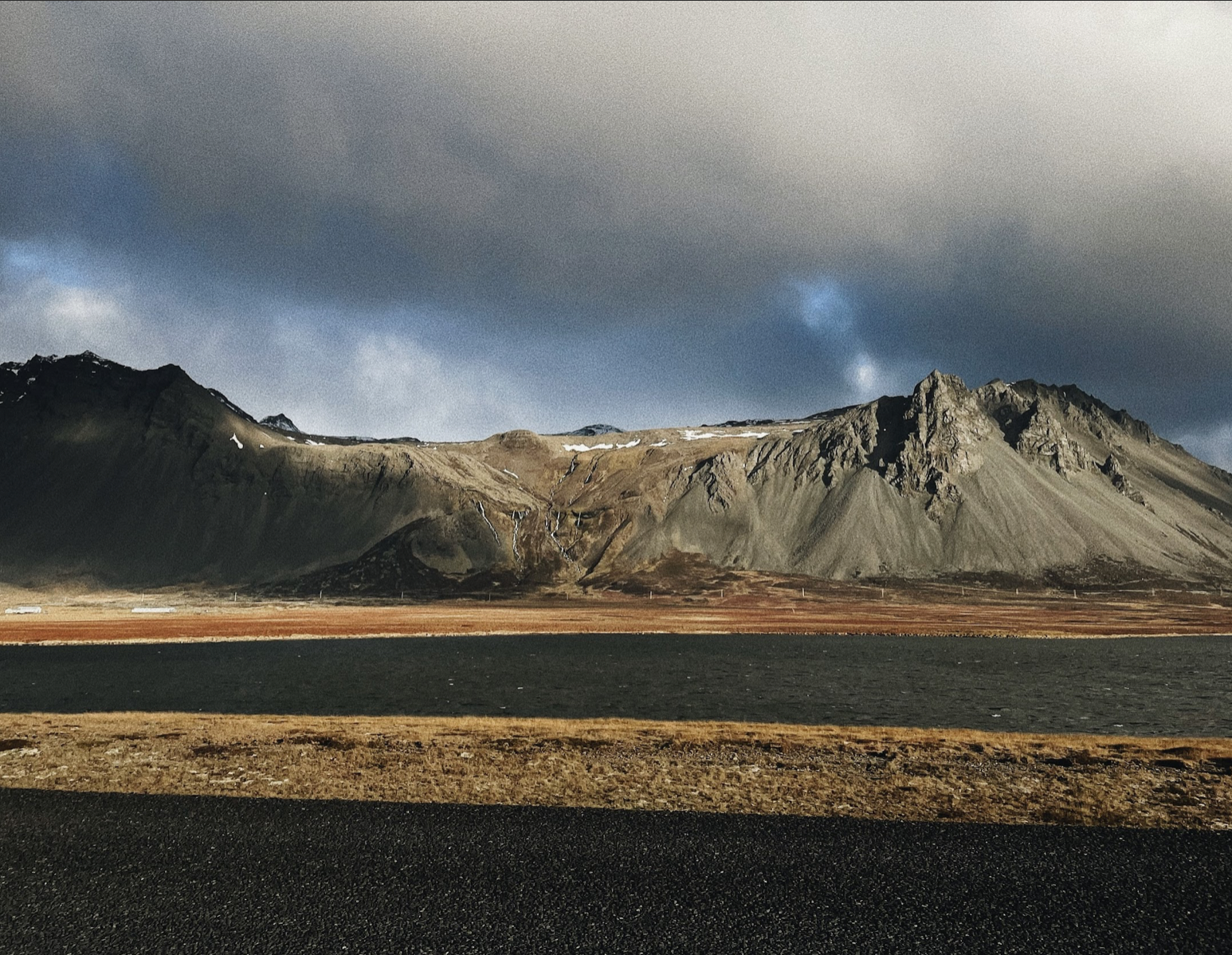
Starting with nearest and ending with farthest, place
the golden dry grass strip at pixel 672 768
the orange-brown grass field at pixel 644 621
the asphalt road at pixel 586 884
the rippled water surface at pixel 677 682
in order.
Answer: the asphalt road at pixel 586 884
the golden dry grass strip at pixel 672 768
the rippled water surface at pixel 677 682
the orange-brown grass field at pixel 644 621

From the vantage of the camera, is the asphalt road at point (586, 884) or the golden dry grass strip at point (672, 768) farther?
the golden dry grass strip at point (672, 768)

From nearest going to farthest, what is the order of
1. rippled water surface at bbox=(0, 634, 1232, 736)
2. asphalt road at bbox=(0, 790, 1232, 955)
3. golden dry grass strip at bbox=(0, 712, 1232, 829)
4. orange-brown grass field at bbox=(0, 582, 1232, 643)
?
asphalt road at bbox=(0, 790, 1232, 955) → golden dry grass strip at bbox=(0, 712, 1232, 829) → rippled water surface at bbox=(0, 634, 1232, 736) → orange-brown grass field at bbox=(0, 582, 1232, 643)

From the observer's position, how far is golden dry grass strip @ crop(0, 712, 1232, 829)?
19625 mm

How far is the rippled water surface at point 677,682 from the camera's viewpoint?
4941 centimetres

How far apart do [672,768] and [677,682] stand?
43640 mm

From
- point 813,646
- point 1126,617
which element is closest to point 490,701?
point 813,646

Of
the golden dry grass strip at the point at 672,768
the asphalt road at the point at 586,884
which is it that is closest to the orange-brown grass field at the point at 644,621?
the golden dry grass strip at the point at 672,768

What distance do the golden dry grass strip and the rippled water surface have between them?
15.4 metres

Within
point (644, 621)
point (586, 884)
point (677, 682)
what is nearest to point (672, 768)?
point (586, 884)

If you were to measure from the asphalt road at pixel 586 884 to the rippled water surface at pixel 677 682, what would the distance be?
29.7 m

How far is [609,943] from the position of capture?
1190 centimetres

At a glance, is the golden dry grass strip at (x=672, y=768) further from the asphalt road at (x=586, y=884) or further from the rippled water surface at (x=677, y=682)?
the rippled water surface at (x=677, y=682)

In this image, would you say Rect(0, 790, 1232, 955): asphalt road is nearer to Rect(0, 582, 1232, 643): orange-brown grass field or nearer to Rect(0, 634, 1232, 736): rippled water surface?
Rect(0, 634, 1232, 736): rippled water surface

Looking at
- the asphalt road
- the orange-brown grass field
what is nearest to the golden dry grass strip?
the asphalt road
